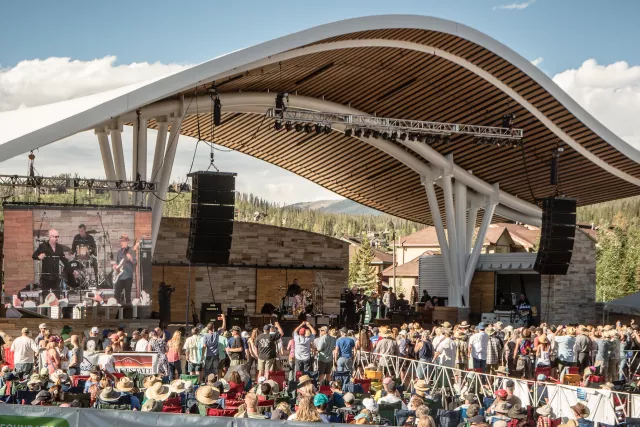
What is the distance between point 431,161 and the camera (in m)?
33.0

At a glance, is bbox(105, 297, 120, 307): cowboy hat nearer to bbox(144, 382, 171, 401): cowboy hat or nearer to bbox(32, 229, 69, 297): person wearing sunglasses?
Answer: bbox(32, 229, 69, 297): person wearing sunglasses

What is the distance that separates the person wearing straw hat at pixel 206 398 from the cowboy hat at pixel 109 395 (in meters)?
0.93

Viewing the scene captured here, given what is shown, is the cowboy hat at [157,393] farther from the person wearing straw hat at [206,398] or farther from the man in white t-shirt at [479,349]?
the man in white t-shirt at [479,349]

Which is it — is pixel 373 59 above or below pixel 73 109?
above

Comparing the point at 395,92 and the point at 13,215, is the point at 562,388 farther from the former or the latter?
the point at 395,92

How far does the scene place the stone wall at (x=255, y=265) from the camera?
32000 mm

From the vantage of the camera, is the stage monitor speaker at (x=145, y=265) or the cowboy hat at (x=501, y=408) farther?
the stage monitor speaker at (x=145, y=265)

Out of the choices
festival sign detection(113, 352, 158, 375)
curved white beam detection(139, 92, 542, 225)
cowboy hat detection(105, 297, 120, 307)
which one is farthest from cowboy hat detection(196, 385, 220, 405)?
curved white beam detection(139, 92, 542, 225)

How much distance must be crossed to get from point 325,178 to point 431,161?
8193mm

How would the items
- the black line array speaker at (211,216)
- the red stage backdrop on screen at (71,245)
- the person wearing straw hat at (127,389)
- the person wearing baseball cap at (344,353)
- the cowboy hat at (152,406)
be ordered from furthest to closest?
the black line array speaker at (211,216)
the red stage backdrop on screen at (71,245)
the person wearing baseball cap at (344,353)
the person wearing straw hat at (127,389)
the cowboy hat at (152,406)

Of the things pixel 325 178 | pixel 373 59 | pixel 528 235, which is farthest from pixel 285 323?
pixel 528 235

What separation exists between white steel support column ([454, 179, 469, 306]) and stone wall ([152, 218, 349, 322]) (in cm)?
415

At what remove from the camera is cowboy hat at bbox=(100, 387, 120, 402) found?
10.8 meters

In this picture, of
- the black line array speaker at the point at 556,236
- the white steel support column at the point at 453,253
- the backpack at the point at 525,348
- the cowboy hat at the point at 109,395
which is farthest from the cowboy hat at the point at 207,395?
the white steel support column at the point at 453,253
